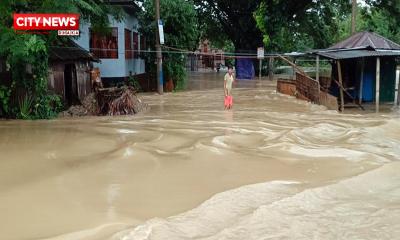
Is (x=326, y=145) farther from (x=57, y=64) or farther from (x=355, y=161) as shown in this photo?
(x=57, y=64)

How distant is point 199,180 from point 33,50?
6892mm

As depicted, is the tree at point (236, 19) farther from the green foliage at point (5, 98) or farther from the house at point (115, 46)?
the green foliage at point (5, 98)

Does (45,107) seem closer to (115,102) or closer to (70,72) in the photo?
(115,102)

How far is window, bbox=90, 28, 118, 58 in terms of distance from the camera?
2208cm

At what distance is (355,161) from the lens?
9125 mm

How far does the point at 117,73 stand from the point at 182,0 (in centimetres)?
540

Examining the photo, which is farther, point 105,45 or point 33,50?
point 105,45

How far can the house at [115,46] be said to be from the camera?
2178cm

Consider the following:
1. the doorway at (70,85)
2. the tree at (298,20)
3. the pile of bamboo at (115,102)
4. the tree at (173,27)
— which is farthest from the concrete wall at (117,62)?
the tree at (298,20)

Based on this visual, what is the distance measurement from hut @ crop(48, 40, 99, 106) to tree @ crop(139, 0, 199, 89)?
6.77m

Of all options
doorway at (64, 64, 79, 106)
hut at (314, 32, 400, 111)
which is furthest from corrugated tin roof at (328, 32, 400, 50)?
doorway at (64, 64, 79, 106)

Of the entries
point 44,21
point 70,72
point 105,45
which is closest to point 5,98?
point 44,21

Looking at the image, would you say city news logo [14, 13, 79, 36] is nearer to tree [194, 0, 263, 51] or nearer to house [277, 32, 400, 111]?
house [277, 32, 400, 111]

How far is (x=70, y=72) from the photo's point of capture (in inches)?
719
